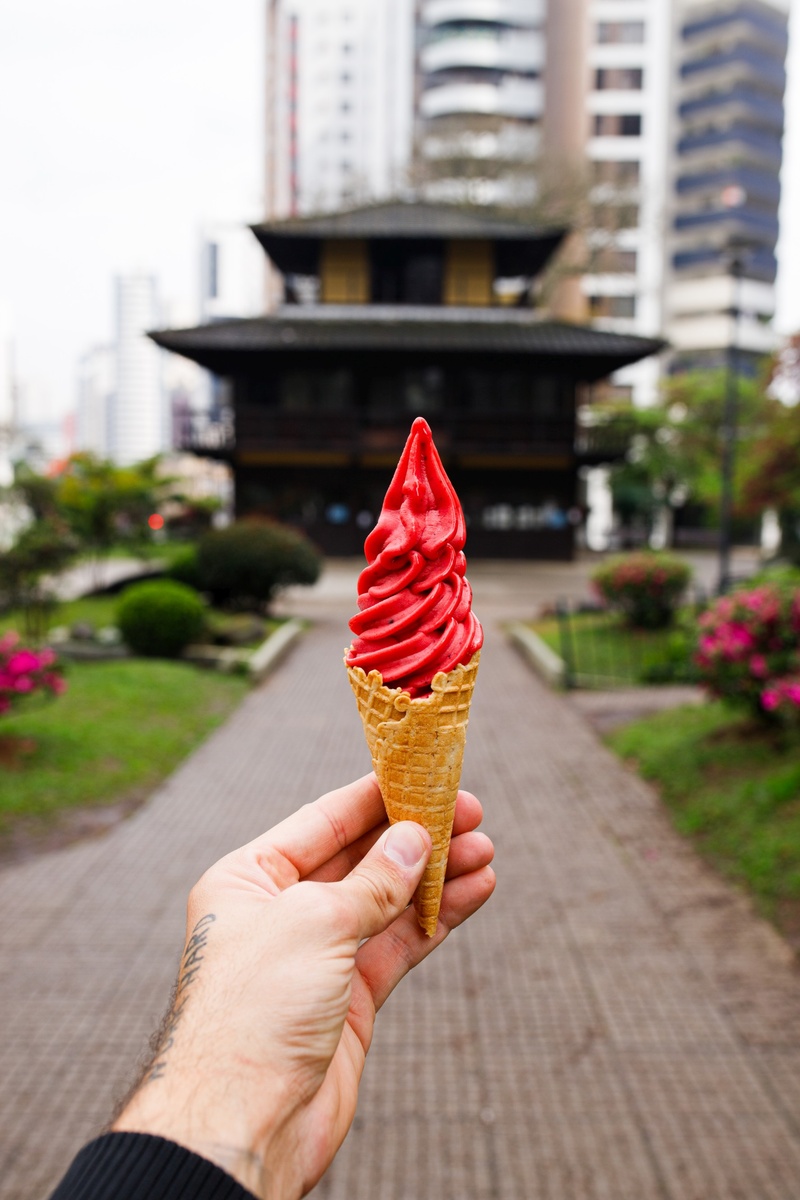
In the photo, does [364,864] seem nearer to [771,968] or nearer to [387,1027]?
[387,1027]

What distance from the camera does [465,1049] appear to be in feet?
15.7

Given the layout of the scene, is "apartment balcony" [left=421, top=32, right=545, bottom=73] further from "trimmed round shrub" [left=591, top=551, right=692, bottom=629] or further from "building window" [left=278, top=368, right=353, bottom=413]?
"trimmed round shrub" [left=591, top=551, right=692, bottom=629]

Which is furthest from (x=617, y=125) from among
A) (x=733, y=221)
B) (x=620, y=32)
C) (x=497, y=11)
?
(x=497, y=11)

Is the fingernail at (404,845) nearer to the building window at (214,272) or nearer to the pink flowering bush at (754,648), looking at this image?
the pink flowering bush at (754,648)

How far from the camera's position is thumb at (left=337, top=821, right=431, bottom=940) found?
2094mm

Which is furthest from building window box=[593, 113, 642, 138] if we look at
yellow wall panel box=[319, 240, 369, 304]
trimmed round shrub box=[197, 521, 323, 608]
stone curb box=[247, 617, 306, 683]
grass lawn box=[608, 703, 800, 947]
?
grass lawn box=[608, 703, 800, 947]

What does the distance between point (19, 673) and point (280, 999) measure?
7.34 metres

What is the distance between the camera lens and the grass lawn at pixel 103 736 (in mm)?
8383

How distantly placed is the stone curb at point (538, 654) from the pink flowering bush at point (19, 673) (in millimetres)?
7324

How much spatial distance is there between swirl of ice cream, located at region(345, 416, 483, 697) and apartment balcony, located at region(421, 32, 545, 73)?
234 ft

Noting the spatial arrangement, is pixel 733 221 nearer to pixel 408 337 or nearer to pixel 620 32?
pixel 620 32

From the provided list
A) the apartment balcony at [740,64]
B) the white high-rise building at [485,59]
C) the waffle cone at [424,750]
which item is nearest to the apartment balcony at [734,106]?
the apartment balcony at [740,64]

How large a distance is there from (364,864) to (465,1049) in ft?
10.3

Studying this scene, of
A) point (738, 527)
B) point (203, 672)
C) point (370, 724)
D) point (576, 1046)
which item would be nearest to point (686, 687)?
point (203, 672)
